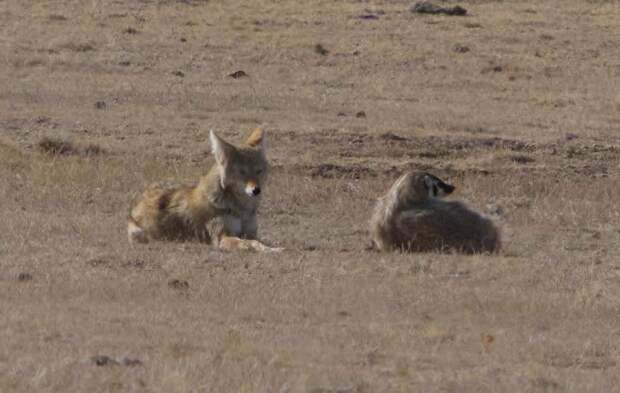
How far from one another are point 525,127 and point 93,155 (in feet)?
20.7

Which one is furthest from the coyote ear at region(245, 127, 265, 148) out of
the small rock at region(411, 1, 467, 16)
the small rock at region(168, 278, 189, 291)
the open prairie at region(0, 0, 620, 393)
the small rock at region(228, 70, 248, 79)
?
the small rock at region(411, 1, 467, 16)

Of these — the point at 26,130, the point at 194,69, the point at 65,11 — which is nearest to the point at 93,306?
the point at 26,130

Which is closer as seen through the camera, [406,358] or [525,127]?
[406,358]

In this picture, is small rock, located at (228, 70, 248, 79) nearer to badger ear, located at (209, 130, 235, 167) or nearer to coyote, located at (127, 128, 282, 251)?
coyote, located at (127, 128, 282, 251)

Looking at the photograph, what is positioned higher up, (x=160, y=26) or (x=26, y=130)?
(x=26, y=130)

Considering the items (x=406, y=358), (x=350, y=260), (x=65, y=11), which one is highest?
(x=406, y=358)

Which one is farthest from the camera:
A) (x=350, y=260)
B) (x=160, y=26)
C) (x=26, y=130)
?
(x=160, y=26)

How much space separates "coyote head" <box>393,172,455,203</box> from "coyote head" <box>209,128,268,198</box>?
41.5 inches

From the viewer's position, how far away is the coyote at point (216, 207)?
12539 mm

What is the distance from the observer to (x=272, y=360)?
8.14 meters

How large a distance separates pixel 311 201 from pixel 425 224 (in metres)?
3.30

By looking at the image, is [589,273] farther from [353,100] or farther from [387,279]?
[353,100]

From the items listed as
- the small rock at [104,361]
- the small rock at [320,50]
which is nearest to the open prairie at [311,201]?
the small rock at [104,361]

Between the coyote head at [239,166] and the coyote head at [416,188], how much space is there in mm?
1054
